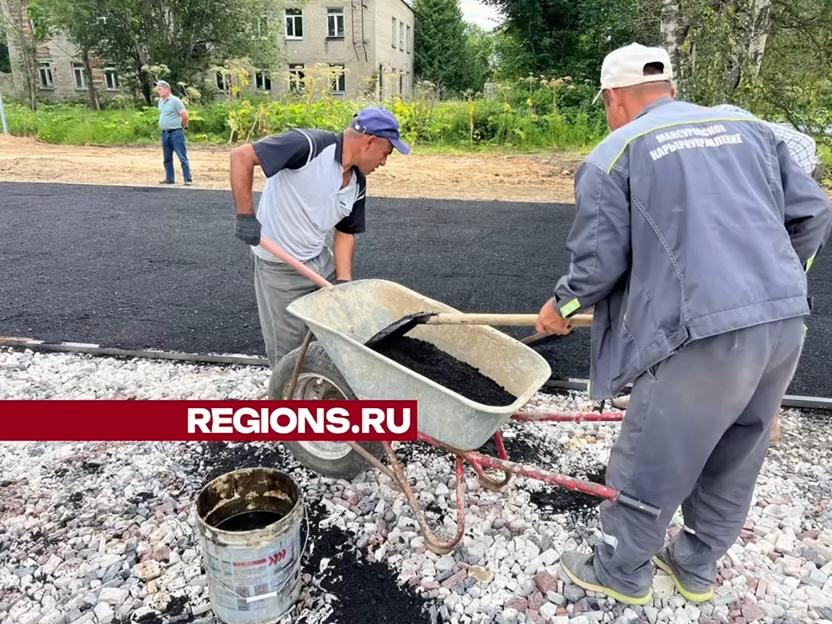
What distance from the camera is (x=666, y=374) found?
5.62 feet

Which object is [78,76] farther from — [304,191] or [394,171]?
[304,191]

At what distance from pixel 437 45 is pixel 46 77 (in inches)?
806

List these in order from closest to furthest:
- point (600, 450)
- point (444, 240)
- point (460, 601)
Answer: point (460, 601)
point (600, 450)
point (444, 240)

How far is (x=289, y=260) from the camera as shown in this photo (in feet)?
8.70

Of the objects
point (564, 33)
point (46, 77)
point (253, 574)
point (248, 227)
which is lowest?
point (253, 574)

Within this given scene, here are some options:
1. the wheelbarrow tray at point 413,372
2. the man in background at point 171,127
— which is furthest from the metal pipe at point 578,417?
the man in background at point 171,127

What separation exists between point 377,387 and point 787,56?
9884 mm

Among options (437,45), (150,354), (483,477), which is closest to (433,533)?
(483,477)

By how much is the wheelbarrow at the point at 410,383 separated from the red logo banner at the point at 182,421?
3.5 inches

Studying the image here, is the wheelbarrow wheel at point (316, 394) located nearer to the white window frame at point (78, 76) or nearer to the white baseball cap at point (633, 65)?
the white baseball cap at point (633, 65)

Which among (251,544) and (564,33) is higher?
(564,33)

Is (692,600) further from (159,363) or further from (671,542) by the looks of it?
(159,363)

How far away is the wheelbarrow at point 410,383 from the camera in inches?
77.7

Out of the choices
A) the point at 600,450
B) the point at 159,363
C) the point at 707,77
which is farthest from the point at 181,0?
the point at 600,450
